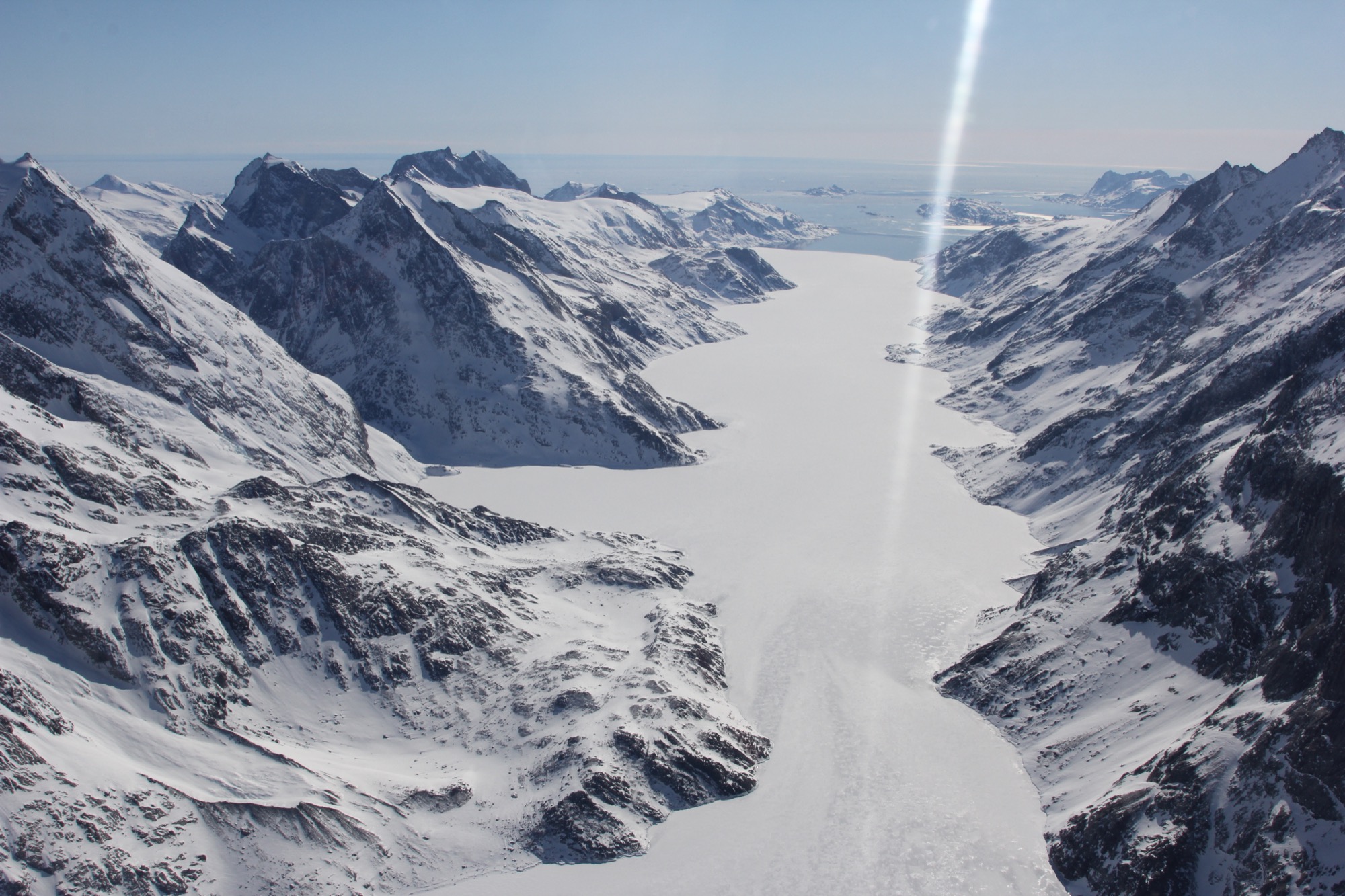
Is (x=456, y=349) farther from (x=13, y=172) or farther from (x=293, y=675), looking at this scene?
(x=293, y=675)

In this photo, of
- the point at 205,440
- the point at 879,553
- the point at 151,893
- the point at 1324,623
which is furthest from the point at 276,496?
the point at 1324,623

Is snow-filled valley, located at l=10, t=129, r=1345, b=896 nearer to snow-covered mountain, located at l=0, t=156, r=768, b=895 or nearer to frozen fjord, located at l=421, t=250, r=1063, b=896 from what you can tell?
snow-covered mountain, located at l=0, t=156, r=768, b=895

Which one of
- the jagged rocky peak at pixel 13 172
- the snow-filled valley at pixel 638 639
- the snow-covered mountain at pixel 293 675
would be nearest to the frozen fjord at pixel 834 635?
the snow-filled valley at pixel 638 639

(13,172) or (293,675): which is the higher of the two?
(13,172)

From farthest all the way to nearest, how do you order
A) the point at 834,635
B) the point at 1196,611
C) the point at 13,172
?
the point at 13,172
the point at 834,635
the point at 1196,611

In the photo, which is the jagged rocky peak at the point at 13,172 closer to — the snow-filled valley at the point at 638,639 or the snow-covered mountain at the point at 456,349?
the snow-filled valley at the point at 638,639

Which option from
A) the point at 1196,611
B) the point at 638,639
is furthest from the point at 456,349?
the point at 1196,611

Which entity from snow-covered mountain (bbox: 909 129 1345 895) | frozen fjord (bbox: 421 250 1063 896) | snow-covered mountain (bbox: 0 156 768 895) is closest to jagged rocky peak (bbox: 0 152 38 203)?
snow-covered mountain (bbox: 0 156 768 895)
